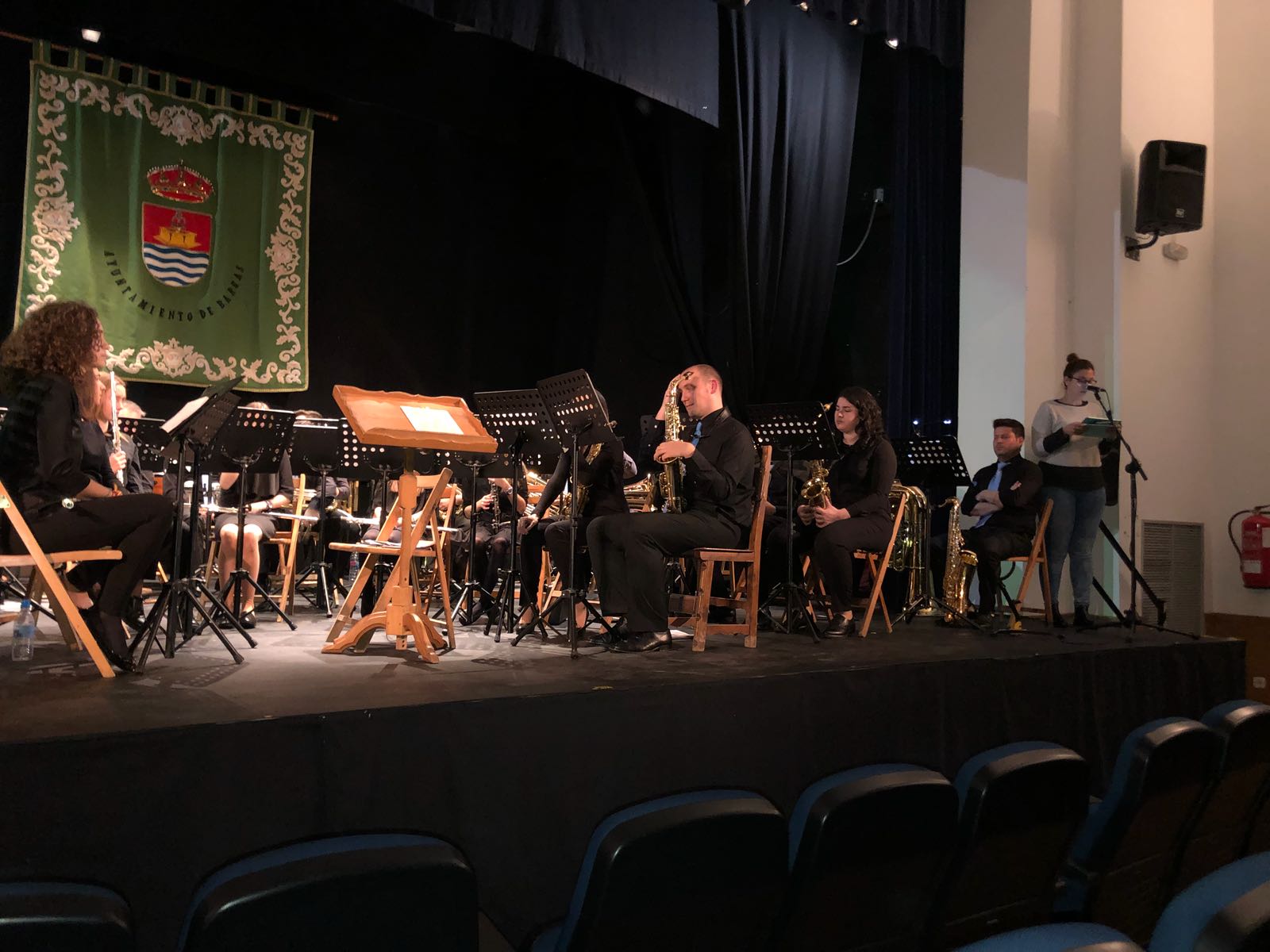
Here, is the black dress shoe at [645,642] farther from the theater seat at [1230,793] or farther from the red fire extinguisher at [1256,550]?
the red fire extinguisher at [1256,550]

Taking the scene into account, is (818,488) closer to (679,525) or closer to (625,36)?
(679,525)

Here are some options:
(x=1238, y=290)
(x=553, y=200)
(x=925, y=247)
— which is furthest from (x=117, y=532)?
(x=1238, y=290)

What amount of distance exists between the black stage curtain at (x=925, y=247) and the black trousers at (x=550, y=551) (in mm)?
3680

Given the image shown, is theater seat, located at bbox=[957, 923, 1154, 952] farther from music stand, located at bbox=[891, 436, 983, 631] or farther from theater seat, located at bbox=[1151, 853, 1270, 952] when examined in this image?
music stand, located at bbox=[891, 436, 983, 631]

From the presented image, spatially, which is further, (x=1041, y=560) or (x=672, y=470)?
(x=1041, y=560)

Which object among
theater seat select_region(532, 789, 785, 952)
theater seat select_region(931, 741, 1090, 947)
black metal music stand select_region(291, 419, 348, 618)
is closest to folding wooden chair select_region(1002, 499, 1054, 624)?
theater seat select_region(931, 741, 1090, 947)

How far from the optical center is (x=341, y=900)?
50.9 inches

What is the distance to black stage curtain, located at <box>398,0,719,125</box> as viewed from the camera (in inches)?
243

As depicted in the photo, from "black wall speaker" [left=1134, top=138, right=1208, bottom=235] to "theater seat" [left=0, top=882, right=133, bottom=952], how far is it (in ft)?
28.0

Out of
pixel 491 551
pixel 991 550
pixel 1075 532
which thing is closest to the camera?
pixel 991 550

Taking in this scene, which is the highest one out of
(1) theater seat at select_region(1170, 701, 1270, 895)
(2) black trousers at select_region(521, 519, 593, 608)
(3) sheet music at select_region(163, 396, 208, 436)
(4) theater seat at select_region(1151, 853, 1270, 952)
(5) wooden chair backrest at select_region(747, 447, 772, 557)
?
(3) sheet music at select_region(163, 396, 208, 436)

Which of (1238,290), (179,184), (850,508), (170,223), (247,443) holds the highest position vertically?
(179,184)

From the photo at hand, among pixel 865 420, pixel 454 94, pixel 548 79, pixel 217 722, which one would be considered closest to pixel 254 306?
pixel 454 94

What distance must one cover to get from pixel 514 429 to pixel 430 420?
766mm
